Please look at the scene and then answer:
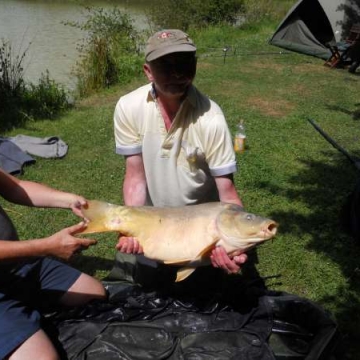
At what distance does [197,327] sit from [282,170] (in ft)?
9.55

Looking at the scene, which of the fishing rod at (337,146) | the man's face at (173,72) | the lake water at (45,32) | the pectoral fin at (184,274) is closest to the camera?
the man's face at (173,72)

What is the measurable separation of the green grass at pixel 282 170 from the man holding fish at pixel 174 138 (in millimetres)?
1026

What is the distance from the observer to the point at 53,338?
240 centimetres

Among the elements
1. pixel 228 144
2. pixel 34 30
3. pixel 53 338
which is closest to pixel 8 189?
pixel 53 338

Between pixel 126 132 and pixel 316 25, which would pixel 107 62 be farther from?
pixel 126 132

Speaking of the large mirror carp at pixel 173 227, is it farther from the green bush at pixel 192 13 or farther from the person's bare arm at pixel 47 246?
the green bush at pixel 192 13

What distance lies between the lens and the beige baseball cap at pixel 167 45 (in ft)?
7.04

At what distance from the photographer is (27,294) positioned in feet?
7.97

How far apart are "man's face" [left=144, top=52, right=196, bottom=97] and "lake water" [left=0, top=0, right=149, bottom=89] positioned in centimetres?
694

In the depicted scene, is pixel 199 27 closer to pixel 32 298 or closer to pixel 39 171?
pixel 39 171

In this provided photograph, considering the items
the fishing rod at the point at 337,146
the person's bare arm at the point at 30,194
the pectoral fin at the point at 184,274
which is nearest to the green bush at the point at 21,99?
the fishing rod at the point at 337,146

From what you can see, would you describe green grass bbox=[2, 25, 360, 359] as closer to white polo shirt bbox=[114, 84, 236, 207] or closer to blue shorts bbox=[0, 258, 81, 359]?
blue shorts bbox=[0, 258, 81, 359]

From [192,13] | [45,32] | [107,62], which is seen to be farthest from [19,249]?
[192,13]

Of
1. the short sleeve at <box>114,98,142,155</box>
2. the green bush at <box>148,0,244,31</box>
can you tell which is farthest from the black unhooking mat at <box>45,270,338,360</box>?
the green bush at <box>148,0,244,31</box>
